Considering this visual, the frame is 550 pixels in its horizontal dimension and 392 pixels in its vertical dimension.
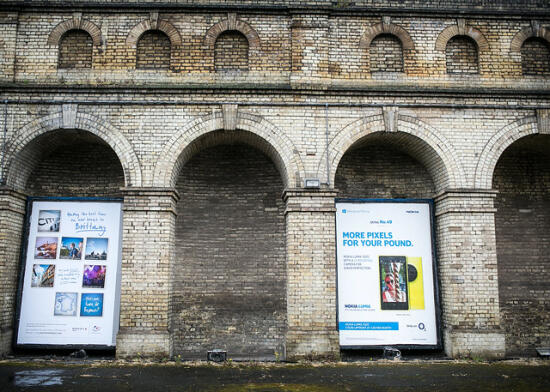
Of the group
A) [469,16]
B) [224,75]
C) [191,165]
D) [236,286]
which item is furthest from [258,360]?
[469,16]

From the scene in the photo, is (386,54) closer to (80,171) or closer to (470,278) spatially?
(470,278)

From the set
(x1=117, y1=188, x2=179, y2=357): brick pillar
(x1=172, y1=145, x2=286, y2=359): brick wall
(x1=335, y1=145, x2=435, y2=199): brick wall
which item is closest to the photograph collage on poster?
(x1=117, y1=188, x2=179, y2=357): brick pillar

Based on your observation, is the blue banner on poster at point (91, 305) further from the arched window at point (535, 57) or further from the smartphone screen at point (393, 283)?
the arched window at point (535, 57)

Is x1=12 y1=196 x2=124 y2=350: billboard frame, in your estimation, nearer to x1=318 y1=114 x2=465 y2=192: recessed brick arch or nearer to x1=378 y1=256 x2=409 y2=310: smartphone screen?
x1=318 y1=114 x2=465 y2=192: recessed brick arch

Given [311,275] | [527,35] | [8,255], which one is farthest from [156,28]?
[527,35]

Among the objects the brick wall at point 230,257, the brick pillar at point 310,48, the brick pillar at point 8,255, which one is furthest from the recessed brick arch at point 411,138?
the brick pillar at point 8,255

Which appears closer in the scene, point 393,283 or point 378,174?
point 393,283

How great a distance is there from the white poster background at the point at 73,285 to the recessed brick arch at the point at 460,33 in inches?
315

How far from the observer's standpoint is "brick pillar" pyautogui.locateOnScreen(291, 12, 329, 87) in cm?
984

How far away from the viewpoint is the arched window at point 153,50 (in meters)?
10.0

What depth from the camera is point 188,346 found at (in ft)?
34.3

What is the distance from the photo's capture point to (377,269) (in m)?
10.1

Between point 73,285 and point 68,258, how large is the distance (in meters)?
0.60

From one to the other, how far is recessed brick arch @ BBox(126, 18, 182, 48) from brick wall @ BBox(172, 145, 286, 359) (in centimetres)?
269
